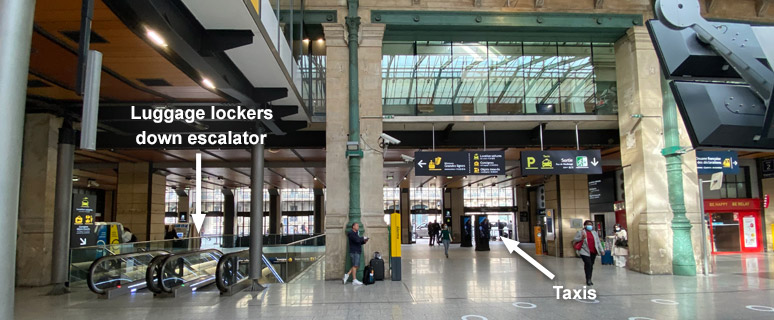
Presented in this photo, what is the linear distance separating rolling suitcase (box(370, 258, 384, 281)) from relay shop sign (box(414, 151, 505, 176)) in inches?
111

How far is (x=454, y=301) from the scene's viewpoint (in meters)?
9.28

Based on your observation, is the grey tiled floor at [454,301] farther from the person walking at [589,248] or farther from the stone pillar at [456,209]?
the stone pillar at [456,209]

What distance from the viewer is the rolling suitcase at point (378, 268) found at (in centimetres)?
1216

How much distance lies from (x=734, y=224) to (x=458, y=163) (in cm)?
1770

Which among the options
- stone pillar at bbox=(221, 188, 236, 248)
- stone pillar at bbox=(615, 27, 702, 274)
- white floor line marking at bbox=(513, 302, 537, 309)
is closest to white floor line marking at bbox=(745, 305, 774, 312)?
white floor line marking at bbox=(513, 302, 537, 309)

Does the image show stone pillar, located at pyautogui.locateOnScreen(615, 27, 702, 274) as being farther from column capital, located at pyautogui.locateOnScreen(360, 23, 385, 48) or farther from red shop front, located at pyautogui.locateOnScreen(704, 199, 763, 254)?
red shop front, located at pyautogui.locateOnScreen(704, 199, 763, 254)

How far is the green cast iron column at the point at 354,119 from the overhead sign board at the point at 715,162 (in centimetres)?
950

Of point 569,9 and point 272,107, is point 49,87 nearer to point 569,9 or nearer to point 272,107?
point 272,107

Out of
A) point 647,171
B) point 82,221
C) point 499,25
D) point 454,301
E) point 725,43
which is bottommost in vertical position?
point 454,301

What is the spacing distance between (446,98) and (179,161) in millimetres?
12928

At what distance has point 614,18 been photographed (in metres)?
14.0

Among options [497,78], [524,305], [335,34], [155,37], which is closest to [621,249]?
[497,78]

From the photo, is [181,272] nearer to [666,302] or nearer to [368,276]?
[368,276]

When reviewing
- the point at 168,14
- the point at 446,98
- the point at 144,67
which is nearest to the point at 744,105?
the point at 168,14
